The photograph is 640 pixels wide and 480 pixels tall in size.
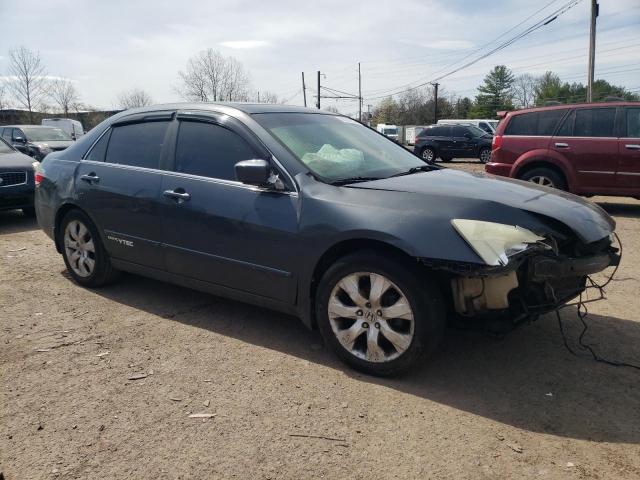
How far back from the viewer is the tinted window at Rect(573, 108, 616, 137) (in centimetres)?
862

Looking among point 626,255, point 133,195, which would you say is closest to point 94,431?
point 133,195

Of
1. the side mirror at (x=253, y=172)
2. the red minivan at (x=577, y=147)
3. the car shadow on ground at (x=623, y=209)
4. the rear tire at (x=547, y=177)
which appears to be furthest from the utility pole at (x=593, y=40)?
the side mirror at (x=253, y=172)

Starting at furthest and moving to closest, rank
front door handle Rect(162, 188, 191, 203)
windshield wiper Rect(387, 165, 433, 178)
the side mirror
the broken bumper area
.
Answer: front door handle Rect(162, 188, 191, 203)
windshield wiper Rect(387, 165, 433, 178)
the side mirror
the broken bumper area

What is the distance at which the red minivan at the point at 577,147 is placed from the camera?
845 centimetres

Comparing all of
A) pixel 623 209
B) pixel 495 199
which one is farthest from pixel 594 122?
pixel 495 199

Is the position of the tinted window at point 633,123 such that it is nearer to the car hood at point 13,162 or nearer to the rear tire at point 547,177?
the rear tire at point 547,177

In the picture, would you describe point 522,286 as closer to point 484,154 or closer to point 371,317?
point 371,317

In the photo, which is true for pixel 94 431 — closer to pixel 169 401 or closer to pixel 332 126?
pixel 169 401

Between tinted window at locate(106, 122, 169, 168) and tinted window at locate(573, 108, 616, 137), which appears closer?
tinted window at locate(106, 122, 169, 168)

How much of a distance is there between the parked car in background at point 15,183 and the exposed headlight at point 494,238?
7793 millimetres

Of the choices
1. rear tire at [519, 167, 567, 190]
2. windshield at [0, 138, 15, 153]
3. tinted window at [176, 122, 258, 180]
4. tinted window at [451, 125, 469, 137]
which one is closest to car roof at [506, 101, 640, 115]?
rear tire at [519, 167, 567, 190]

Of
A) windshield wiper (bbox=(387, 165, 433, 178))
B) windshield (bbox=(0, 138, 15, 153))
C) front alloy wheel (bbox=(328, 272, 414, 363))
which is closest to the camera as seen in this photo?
front alloy wheel (bbox=(328, 272, 414, 363))

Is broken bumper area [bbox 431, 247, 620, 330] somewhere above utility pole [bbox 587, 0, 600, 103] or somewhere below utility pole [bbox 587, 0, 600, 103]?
below

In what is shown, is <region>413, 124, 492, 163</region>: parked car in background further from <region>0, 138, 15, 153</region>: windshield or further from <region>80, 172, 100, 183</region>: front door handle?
<region>80, 172, 100, 183</region>: front door handle
